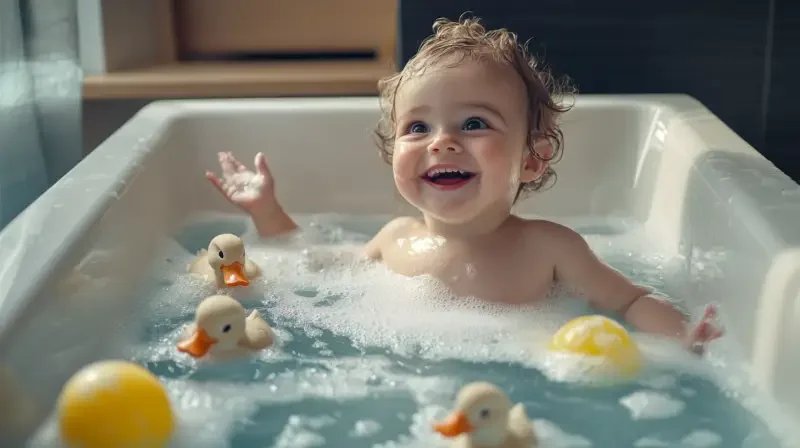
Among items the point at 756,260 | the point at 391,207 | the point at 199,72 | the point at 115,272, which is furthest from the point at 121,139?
the point at 756,260

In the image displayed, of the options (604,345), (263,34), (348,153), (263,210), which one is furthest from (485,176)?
(263,34)

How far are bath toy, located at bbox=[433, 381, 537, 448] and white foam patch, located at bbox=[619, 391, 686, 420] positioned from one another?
20 centimetres

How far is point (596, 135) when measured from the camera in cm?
181

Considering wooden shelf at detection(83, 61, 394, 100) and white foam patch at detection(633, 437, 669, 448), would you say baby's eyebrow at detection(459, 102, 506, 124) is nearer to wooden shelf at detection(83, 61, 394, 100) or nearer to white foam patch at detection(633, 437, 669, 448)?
white foam patch at detection(633, 437, 669, 448)

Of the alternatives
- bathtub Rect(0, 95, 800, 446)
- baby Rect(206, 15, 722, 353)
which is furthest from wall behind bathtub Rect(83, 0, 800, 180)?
baby Rect(206, 15, 722, 353)

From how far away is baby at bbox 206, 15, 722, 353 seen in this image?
4.07ft

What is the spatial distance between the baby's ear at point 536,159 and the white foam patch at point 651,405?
0.42m

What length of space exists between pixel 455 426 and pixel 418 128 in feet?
1.85

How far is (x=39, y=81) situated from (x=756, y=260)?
4.29ft

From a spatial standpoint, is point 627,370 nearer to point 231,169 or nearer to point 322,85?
point 231,169

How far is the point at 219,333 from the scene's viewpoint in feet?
3.42

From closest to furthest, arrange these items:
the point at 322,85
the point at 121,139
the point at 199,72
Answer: the point at 121,139 → the point at 322,85 → the point at 199,72

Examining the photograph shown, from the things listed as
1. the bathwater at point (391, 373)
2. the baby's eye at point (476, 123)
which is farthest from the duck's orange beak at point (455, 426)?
the baby's eye at point (476, 123)

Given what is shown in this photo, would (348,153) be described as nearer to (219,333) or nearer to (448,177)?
(448,177)
